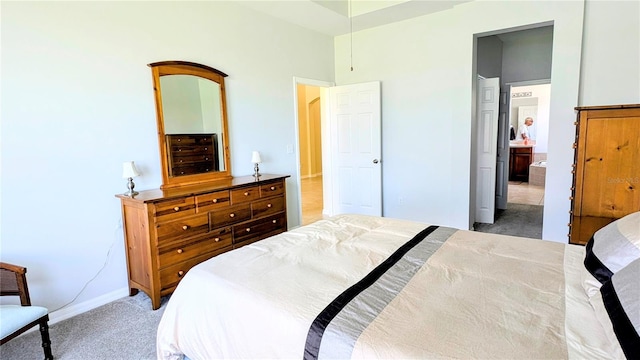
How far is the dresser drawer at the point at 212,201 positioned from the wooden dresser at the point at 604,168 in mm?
2986

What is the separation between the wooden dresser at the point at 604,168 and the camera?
8.76ft

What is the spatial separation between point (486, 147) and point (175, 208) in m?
4.07

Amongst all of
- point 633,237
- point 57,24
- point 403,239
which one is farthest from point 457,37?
point 57,24

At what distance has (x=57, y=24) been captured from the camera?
2.51 meters

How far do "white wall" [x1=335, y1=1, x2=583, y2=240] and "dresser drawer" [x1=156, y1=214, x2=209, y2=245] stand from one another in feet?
9.26

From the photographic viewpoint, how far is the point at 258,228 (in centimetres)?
351

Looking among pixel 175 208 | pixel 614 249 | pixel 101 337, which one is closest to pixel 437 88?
pixel 614 249

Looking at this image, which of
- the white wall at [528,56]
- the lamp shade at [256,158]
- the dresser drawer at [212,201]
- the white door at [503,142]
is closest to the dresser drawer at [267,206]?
the dresser drawer at [212,201]

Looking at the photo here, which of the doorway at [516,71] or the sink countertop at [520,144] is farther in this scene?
the sink countertop at [520,144]

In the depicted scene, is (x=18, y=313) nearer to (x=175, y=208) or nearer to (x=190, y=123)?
(x=175, y=208)

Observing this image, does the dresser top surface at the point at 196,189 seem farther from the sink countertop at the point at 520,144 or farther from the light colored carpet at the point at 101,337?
the sink countertop at the point at 520,144

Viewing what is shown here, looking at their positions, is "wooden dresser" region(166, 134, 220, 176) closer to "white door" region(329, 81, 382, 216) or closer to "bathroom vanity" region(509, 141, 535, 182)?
"white door" region(329, 81, 382, 216)

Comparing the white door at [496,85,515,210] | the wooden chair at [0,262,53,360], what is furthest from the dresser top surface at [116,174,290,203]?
the white door at [496,85,515,210]

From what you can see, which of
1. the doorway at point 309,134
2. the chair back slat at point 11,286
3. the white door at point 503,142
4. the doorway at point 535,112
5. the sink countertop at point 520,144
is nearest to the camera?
the chair back slat at point 11,286
